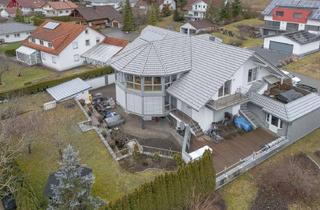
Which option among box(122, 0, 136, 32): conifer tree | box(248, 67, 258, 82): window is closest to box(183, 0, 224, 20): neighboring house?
box(122, 0, 136, 32): conifer tree

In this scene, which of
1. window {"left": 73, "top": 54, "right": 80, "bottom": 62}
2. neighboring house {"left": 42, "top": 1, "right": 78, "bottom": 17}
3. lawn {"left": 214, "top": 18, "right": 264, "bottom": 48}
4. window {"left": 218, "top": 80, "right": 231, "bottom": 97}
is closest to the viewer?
window {"left": 218, "top": 80, "right": 231, "bottom": 97}

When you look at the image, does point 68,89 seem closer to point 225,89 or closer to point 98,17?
point 225,89

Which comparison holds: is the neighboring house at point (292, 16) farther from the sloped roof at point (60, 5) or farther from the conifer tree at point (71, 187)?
the conifer tree at point (71, 187)

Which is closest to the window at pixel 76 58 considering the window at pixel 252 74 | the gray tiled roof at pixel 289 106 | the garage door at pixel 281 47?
the window at pixel 252 74

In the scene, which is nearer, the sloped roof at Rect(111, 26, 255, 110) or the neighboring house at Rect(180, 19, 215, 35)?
the sloped roof at Rect(111, 26, 255, 110)

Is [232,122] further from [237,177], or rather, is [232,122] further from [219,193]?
[219,193]

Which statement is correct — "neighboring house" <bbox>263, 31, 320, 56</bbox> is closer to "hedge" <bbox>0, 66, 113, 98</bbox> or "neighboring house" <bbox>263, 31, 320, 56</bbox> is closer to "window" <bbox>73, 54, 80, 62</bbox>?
"hedge" <bbox>0, 66, 113, 98</bbox>
